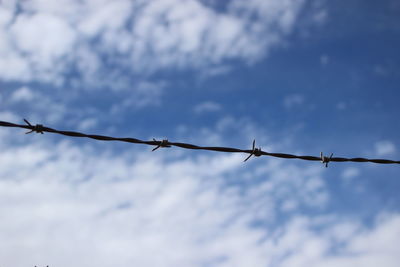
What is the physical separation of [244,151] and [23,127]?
8.55ft

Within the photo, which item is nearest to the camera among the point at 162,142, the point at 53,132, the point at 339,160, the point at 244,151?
the point at 53,132

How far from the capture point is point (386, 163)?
5.11m

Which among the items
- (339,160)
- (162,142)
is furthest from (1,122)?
(339,160)

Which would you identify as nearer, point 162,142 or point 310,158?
point 162,142

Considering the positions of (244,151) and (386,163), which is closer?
(244,151)

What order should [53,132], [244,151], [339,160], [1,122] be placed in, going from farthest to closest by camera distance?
[339,160]
[244,151]
[53,132]
[1,122]

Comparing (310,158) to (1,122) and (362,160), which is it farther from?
(1,122)

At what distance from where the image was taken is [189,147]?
4.39 meters

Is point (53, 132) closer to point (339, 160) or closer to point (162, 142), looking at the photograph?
point (162, 142)

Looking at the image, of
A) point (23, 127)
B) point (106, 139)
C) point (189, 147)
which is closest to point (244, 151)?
point (189, 147)

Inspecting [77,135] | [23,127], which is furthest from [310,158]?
[23,127]

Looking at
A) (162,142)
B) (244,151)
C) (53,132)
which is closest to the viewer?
(53,132)

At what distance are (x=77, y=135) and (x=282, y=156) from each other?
2534mm

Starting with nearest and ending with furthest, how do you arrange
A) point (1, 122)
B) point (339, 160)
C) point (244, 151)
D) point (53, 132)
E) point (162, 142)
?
point (1, 122) < point (53, 132) < point (162, 142) < point (244, 151) < point (339, 160)
